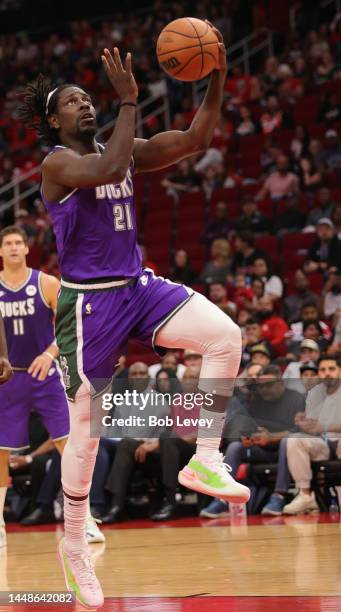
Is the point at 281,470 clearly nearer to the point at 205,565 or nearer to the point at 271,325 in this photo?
the point at 271,325

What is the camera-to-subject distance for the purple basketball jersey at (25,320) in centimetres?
875

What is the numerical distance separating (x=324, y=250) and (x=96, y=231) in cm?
867

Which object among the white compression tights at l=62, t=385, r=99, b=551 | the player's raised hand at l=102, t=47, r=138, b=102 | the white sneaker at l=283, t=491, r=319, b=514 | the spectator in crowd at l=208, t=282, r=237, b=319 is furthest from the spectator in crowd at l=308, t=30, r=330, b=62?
the white compression tights at l=62, t=385, r=99, b=551

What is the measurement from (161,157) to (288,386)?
15.3 feet

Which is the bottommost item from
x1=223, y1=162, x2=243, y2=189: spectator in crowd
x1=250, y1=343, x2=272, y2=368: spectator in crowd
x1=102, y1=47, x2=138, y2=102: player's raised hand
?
x1=250, y1=343, x2=272, y2=368: spectator in crowd

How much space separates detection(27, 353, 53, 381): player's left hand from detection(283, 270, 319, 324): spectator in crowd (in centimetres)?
462

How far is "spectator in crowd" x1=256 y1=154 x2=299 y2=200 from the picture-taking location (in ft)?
50.3

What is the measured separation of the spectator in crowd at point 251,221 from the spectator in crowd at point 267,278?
1.48 m

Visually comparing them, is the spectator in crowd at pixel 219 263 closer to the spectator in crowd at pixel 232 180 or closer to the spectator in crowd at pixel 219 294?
the spectator in crowd at pixel 219 294

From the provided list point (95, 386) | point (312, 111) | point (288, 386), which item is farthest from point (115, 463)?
point (312, 111)

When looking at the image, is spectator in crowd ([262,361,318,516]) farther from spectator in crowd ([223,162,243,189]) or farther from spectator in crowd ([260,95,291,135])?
spectator in crowd ([260,95,291,135])

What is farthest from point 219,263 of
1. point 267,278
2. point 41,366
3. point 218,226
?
point 41,366

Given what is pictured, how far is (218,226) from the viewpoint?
603 inches

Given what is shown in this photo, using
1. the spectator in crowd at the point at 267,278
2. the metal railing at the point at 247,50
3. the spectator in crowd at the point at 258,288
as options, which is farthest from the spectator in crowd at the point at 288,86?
the spectator in crowd at the point at 258,288
